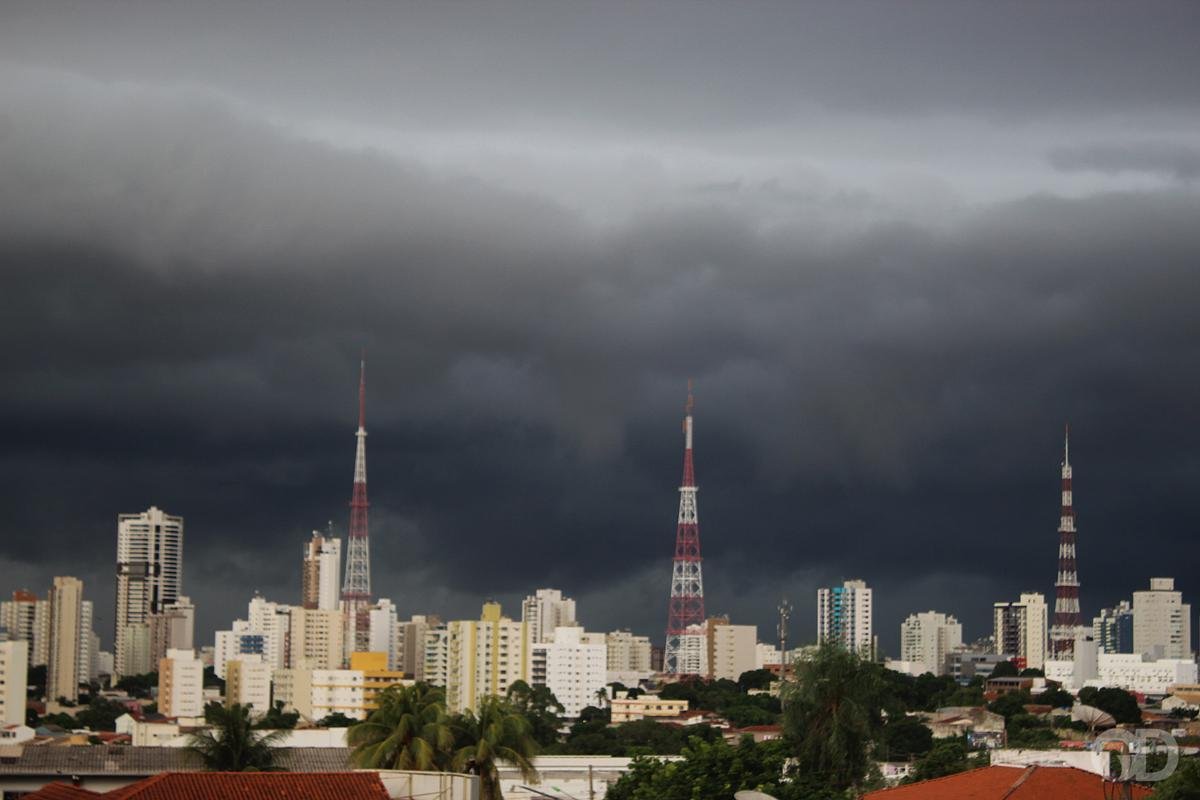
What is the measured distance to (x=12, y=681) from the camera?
160 metres

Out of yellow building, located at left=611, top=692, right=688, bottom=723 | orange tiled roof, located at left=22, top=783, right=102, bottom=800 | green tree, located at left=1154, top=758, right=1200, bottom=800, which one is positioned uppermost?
green tree, located at left=1154, top=758, right=1200, bottom=800

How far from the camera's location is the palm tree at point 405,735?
40.3m

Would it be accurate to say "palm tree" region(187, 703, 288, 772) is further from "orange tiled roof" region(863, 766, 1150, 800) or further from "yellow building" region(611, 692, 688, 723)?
"yellow building" region(611, 692, 688, 723)

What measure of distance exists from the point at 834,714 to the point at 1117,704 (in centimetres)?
9228

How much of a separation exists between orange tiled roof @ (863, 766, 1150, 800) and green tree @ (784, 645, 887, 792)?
963cm

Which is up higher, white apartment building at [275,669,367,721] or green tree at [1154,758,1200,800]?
green tree at [1154,758,1200,800]

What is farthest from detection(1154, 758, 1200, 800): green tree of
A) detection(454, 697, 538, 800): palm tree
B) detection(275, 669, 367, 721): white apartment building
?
detection(275, 669, 367, 721): white apartment building

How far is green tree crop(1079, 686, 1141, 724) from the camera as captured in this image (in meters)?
126

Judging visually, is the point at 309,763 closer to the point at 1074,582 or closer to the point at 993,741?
the point at 993,741

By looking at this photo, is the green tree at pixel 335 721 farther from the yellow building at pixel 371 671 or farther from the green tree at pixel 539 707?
the green tree at pixel 539 707

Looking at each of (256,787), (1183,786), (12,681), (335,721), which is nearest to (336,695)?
(335,721)

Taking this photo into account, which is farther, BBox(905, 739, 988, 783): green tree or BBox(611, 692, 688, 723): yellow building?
BBox(611, 692, 688, 723): yellow building

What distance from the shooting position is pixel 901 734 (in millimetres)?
102125

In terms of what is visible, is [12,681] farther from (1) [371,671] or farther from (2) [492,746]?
(2) [492,746]
